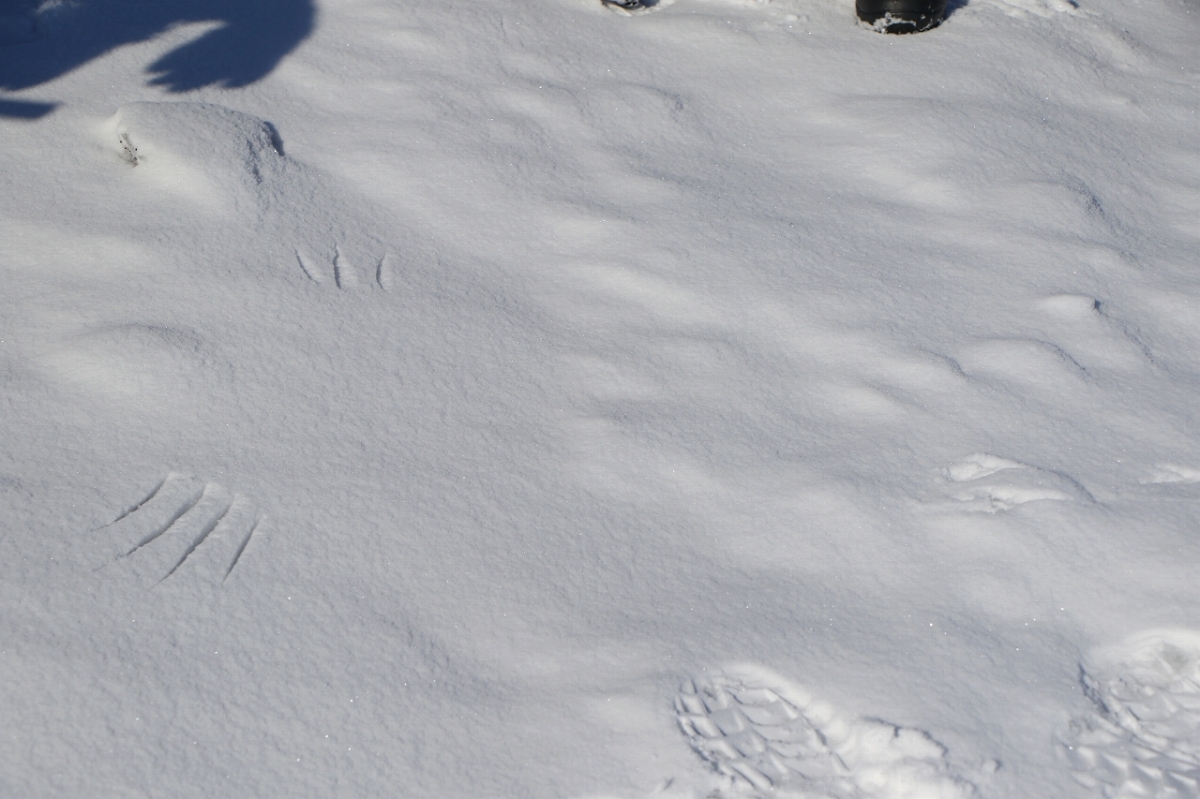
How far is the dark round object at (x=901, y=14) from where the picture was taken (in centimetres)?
308

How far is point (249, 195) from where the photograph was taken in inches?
92.3

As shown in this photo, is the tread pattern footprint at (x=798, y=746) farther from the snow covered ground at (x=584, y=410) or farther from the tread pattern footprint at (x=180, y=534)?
the tread pattern footprint at (x=180, y=534)

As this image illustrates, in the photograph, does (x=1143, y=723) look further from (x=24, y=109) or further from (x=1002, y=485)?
(x=24, y=109)

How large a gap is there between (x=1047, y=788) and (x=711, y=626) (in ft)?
1.63

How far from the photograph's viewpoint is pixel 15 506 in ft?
5.47

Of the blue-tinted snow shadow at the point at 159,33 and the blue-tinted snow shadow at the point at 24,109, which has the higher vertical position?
the blue-tinted snow shadow at the point at 159,33

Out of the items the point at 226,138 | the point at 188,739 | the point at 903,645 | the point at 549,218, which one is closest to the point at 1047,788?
the point at 903,645

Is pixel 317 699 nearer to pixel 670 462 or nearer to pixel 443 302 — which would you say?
pixel 670 462

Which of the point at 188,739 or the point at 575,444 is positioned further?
the point at 575,444

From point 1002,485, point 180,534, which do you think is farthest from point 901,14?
point 180,534

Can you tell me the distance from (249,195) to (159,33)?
36.0 inches

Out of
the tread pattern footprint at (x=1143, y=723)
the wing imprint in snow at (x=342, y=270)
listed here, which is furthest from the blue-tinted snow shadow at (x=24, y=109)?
the tread pattern footprint at (x=1143, y=723)

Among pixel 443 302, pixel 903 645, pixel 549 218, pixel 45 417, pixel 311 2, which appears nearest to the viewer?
pixel 903 645

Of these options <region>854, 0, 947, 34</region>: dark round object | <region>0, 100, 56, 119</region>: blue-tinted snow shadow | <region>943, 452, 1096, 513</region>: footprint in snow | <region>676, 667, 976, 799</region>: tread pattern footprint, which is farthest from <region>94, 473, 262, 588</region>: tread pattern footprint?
<region>854, 0, 947, 34</region>: dark round object
